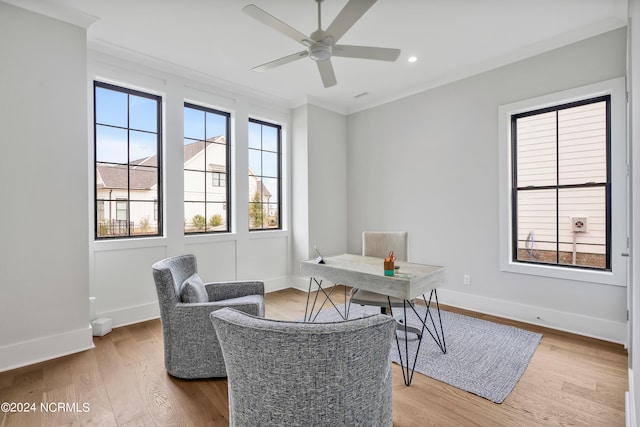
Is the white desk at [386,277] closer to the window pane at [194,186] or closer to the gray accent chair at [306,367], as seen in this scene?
the gray accent chair at [306,367]

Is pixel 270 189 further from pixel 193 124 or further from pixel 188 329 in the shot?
pixel 188 329

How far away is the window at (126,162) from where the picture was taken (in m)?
3.14

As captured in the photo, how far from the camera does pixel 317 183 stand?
461 cm

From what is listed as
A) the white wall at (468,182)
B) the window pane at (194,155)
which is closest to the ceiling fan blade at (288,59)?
the window pane at (194,155)

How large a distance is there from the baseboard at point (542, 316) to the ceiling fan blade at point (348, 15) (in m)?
3.16

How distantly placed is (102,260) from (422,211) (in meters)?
3.74

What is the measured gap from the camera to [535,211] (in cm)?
325

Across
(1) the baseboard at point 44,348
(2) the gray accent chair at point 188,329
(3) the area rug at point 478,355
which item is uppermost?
(2) the gray accent chair at point 188,329

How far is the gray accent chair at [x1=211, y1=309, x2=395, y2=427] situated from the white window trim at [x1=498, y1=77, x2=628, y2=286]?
108 inches

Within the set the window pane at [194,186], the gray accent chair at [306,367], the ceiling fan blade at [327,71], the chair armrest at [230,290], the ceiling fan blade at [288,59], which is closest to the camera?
the gray accent chair at [306,367]

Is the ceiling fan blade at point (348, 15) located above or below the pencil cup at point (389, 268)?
above

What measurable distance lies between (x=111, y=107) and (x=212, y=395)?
302 centimetres

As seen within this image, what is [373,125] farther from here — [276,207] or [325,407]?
[325,407]

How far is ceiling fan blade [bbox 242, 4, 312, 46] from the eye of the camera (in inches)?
72.0
